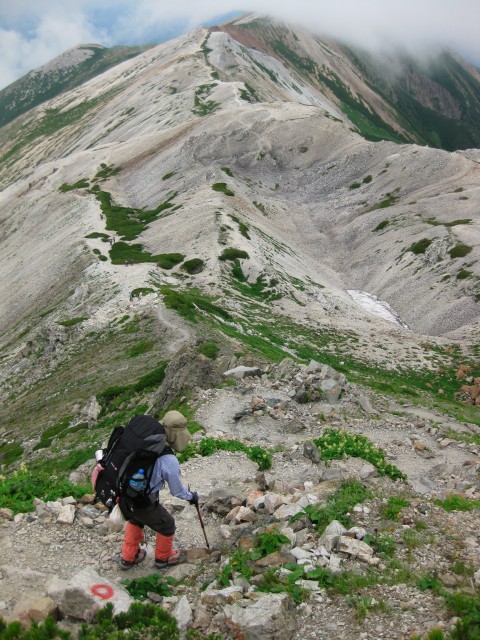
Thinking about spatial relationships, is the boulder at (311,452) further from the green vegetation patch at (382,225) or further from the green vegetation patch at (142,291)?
the green vegetation patch at (382,225)

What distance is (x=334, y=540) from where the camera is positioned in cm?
1028

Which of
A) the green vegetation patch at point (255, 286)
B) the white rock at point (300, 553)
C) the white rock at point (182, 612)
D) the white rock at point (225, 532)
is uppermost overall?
the white rock at point (182, 612)

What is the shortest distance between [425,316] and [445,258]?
12.7 meters

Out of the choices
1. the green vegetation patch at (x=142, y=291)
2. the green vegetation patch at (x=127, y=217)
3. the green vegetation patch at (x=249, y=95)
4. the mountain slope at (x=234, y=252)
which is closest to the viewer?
the mountain slope at (x=234, y=252)

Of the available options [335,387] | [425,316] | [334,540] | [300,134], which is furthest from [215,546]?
[300,134]

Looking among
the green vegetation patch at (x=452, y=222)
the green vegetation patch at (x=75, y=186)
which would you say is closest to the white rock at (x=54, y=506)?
the green vegetation patch at (x=452, y=222)

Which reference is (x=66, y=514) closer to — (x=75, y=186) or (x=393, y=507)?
(x=393, y=507)

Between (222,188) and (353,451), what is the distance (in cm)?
7942

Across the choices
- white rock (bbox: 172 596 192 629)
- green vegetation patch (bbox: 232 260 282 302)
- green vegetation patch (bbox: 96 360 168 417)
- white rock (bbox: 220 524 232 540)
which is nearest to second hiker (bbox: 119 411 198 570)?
white rock (bbox: 220 524 232 540)

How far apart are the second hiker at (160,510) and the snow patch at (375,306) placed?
5506 centimetres

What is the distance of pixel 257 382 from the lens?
24.9 metres

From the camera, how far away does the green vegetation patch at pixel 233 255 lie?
60625 millimetres

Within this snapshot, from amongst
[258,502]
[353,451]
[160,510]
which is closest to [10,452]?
[353,451]

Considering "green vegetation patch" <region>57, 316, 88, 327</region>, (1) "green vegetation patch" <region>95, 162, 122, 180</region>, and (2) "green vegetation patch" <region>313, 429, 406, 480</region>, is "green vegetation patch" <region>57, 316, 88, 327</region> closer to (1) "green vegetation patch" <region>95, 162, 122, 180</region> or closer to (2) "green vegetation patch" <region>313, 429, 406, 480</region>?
(2) "green vegetation patch" <region>313, 429, 406, 480</region>
